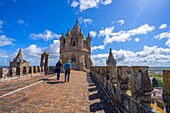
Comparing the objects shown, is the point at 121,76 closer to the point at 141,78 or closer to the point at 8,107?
the point at 141,78

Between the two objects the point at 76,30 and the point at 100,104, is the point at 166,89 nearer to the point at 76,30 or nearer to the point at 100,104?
the point at 100,104

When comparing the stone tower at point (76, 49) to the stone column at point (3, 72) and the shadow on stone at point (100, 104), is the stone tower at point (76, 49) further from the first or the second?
the shadow on stone at point (100, 104)

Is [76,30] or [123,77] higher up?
[76,30]

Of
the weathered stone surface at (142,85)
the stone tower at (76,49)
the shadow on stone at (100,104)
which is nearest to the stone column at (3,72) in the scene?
the shadow on stone at (100,104)

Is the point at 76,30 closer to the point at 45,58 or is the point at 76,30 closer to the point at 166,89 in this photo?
the point at 45,58

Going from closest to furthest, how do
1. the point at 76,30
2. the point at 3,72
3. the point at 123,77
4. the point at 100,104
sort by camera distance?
the point at 123,77
the point at 100,104
the point at 3,72
the point at 76,30

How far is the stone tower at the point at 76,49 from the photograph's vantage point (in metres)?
36.2

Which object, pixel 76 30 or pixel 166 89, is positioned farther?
pixel 76 30

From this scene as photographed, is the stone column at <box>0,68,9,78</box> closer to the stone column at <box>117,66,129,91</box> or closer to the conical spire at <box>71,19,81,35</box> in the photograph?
the stone column at <box>117,66,129,91</box>

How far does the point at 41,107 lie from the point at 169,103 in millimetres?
3625

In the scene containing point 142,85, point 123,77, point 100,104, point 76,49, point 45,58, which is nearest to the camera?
point 142,85

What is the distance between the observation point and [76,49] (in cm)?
3712

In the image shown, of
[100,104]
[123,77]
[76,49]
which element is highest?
[76,49]

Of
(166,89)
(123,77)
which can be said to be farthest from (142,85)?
(123,77)
